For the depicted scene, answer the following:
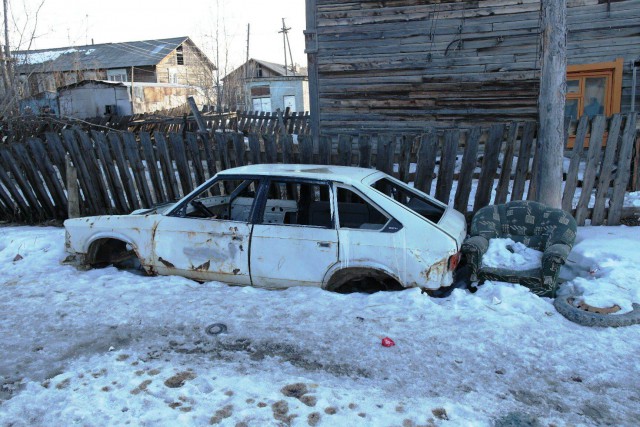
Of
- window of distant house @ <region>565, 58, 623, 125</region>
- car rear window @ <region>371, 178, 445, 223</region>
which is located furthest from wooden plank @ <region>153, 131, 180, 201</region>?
window of distant house @ <region>565, 58, 623, 125</region>

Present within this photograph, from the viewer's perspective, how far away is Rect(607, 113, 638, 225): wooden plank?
623cm

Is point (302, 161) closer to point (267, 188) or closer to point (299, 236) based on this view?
point (267, 188)

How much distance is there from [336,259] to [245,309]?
3.19 feet

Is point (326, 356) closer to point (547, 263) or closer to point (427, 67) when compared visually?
point (547, 263)

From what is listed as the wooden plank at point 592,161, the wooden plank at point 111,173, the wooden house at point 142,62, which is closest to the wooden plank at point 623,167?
the wooden plank at point 592,161

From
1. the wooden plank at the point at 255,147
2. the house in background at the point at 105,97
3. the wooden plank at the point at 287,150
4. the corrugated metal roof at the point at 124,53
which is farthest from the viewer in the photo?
the corrugated metal roof at the point at 124,53

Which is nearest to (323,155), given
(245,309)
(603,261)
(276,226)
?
Result: (276,226)

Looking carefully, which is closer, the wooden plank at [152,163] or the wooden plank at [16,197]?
the wooden plank at [152,163]

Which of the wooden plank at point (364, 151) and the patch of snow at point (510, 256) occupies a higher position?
the wooden plank at point (364, 151)

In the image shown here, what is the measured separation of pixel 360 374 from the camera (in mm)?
3514

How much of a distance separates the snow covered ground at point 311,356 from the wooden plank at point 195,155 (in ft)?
8.85

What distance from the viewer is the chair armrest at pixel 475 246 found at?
15.8 ft

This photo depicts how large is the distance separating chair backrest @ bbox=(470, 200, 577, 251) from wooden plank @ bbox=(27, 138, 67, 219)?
6940 mm

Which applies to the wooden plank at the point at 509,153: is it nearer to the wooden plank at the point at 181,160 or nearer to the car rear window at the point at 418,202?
the car rear window at the point at 418,202
